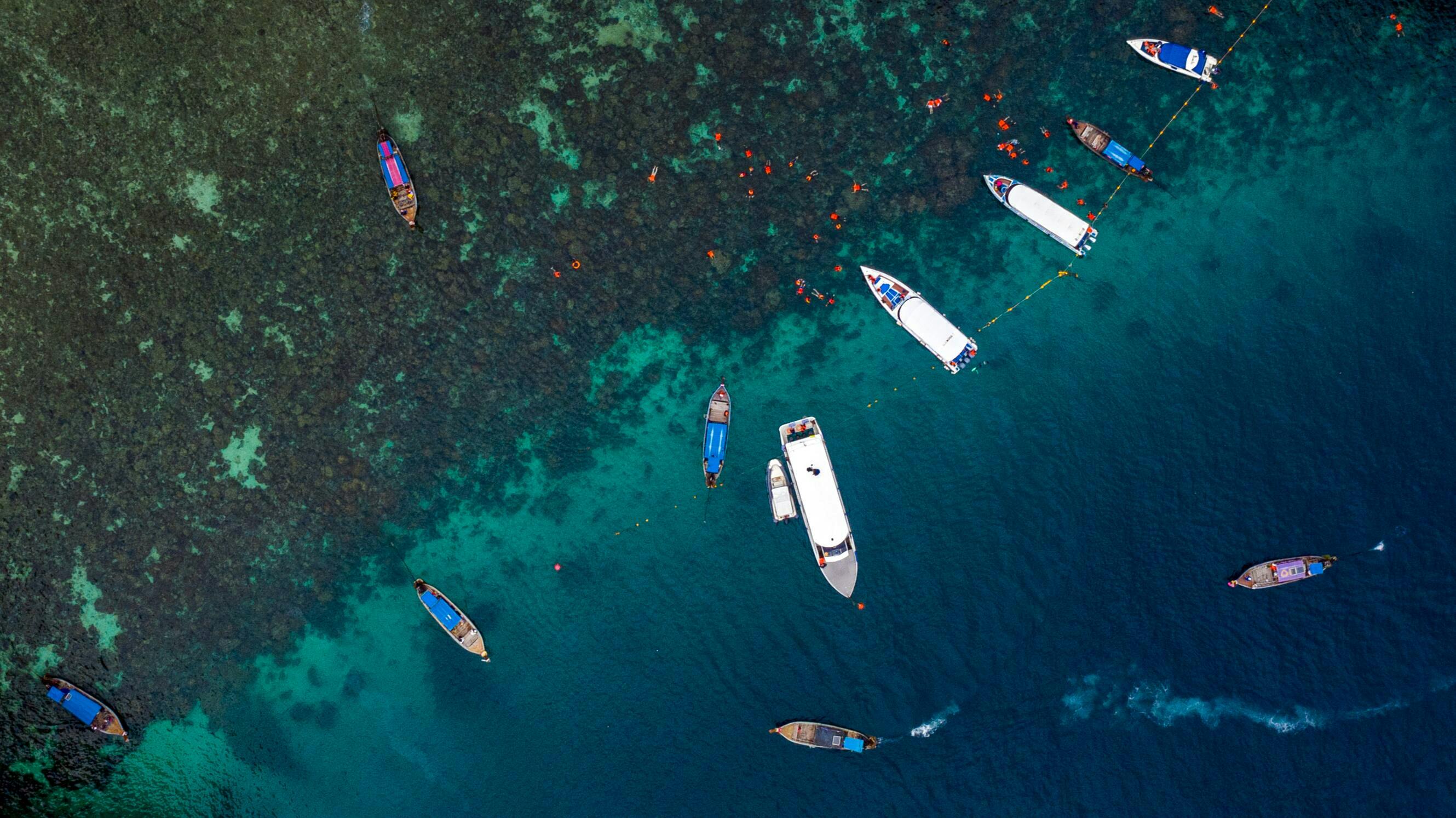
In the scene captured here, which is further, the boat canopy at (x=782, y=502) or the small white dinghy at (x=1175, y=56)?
the boat canopy at (x=782, y=502)

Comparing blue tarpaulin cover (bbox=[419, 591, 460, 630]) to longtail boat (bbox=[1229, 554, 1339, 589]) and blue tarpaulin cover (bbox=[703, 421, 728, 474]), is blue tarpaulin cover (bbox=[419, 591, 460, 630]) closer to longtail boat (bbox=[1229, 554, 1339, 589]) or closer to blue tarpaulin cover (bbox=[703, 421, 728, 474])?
blue tarpaulin cover (bbox=[703, 421, 728, 474])

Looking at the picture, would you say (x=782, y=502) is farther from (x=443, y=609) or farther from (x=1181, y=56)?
(x=1181, y=56)

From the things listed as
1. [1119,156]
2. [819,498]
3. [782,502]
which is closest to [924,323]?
[819,498]

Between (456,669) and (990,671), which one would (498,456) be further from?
(990,671)

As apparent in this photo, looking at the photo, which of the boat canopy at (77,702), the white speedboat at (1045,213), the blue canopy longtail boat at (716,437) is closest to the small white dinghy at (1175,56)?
the white speedboat at (1045,213)

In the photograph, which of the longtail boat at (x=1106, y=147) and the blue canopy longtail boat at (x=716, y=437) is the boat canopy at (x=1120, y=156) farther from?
the blue canopy longtail boat at (x=716, y=437)

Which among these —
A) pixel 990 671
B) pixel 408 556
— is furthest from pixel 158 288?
pixel 990 671

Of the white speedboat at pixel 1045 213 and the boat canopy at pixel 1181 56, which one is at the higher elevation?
the boat canopy at pixel 1181 56
